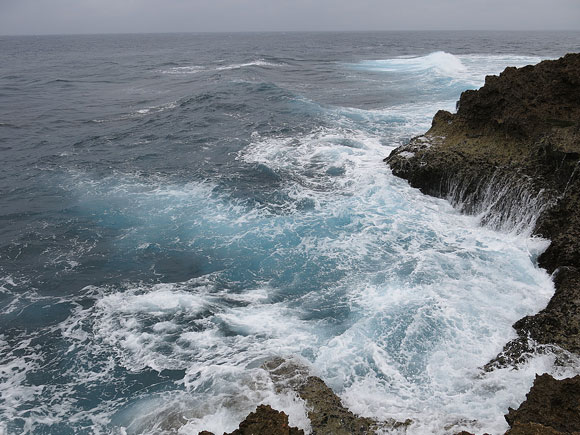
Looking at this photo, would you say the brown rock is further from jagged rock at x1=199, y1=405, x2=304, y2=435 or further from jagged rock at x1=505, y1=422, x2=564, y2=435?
jagged rock at x1=505, y1=422, x2=564, y2=435

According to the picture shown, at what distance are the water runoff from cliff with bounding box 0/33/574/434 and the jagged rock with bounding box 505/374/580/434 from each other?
84 cm

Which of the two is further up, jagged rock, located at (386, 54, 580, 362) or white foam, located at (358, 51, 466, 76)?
white foam, located at (358, 51, 466, 76)

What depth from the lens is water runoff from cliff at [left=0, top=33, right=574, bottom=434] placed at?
649cm

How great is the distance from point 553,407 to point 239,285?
21.3ft

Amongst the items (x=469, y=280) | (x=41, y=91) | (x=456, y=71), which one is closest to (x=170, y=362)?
(x=469, y=280)

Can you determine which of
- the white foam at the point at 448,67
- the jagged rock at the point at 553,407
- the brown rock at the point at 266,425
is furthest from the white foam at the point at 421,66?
the brown rock at the point at 266,425

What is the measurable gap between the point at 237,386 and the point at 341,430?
1.94 meters

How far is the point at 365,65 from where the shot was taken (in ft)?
153

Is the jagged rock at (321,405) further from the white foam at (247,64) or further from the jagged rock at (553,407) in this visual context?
the white foam at (247,64)

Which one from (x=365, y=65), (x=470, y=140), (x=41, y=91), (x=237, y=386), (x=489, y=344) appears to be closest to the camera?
(x=237, y=386)

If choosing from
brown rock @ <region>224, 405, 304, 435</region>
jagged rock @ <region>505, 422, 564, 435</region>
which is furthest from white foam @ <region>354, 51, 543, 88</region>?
brown rock @ <region>224, 405, 304, 435</region>

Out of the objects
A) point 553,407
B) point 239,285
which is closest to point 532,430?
point 553,407

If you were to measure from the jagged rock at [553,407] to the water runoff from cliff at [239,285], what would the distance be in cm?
84

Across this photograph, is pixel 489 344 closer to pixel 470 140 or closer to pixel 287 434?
pixel 287 434
